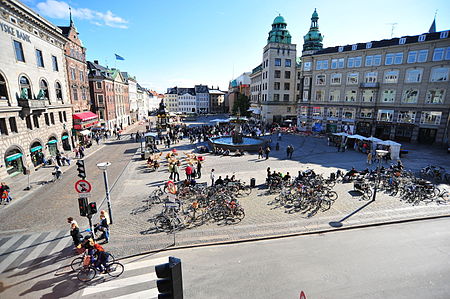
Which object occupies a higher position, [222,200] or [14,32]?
[14,32]

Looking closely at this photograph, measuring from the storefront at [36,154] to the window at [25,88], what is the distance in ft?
16.1

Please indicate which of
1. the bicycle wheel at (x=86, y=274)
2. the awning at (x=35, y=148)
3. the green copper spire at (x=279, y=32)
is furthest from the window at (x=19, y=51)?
the green copper spire at (x=279, y=32)

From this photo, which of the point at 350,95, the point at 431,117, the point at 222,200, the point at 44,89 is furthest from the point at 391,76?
the point at 44,89

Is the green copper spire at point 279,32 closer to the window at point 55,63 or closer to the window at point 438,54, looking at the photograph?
the window at point 438,54

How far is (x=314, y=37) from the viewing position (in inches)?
2090

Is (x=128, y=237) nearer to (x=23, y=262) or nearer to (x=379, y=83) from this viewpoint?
(x=23, y=262)

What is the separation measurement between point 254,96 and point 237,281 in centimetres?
7645

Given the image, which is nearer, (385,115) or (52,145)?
(52,145)

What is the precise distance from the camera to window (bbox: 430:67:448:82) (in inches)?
1305

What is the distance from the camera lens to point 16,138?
69.1 ft

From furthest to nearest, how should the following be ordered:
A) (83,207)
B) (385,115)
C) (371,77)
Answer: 1. (371,77)
2. (385,115)
3. (83,207)

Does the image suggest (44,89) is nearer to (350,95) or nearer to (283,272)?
(283,272)

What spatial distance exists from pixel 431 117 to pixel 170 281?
45.8m

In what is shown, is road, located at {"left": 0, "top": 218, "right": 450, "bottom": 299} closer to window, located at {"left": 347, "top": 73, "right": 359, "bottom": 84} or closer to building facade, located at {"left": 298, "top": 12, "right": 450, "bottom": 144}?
building facade, located at {"left": 298, "top": 12, "right": 450, "bottom": 144}
